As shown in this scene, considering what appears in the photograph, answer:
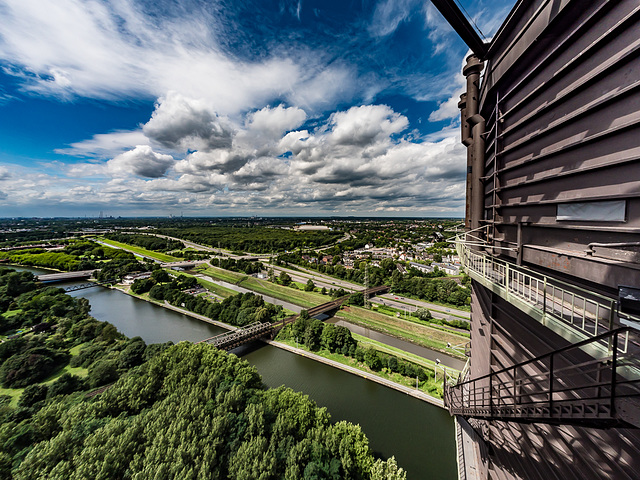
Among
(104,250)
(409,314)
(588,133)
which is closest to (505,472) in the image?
(588,133)

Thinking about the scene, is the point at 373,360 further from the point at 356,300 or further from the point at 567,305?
the point at 567,305

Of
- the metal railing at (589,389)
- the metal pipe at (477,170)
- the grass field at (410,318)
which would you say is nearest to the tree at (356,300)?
the grass field at (410,318)

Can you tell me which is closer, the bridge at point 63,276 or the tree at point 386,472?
the tree at point 386,472

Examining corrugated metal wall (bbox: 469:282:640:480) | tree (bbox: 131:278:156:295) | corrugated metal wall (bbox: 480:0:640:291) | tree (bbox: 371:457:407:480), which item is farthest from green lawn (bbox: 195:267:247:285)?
corrugated metal wall (bbox: 480:0:640:291)

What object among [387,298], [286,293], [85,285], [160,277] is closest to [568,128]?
[387,298]

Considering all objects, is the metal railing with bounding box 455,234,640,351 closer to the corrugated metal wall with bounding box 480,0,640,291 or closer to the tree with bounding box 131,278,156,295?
the corrugated metal wall with bounding box 480,0,640,291

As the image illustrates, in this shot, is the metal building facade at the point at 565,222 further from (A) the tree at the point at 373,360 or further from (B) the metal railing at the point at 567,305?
(A) the tree at the point at 373,360

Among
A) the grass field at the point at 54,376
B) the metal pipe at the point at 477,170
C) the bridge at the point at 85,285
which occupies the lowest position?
the bridge at the point at 85,285
